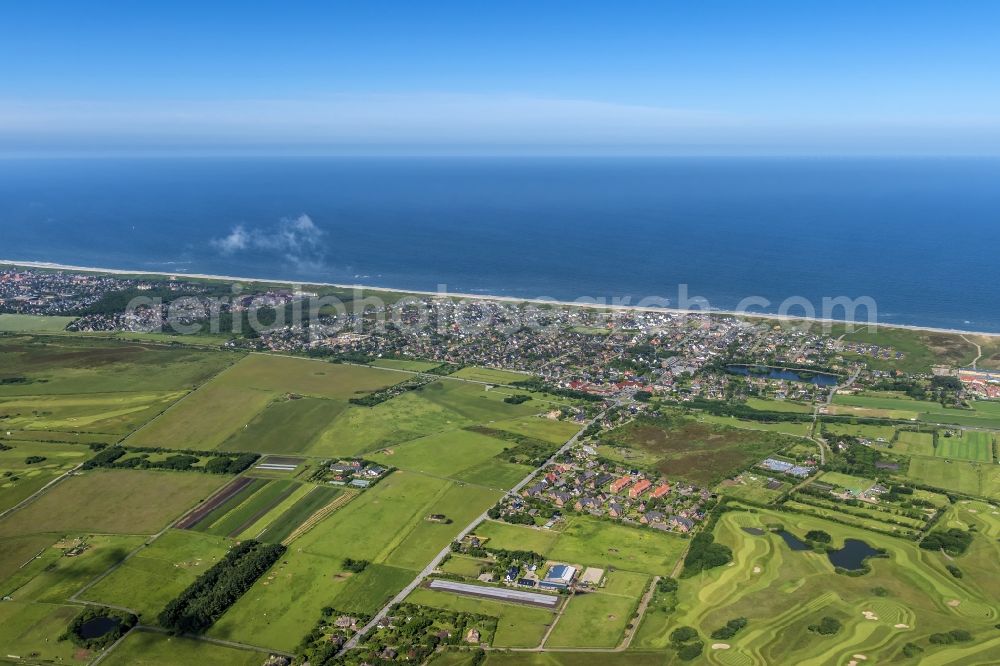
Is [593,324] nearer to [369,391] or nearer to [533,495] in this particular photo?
[369,391]

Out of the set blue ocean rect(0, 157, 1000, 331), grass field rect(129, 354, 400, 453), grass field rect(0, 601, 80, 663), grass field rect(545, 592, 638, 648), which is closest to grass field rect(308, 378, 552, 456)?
grass field rect(129, 354, 400, 453)

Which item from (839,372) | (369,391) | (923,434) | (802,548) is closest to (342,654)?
(802,548)

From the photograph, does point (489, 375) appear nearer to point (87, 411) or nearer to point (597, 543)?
point (597, 543)

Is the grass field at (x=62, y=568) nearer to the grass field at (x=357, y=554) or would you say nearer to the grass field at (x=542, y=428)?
the grass field at (x=357, y=554)

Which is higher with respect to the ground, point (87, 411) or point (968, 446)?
point (968, 446)

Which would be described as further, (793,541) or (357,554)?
(793,541)

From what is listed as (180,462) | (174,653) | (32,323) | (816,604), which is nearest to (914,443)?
(816,604)
